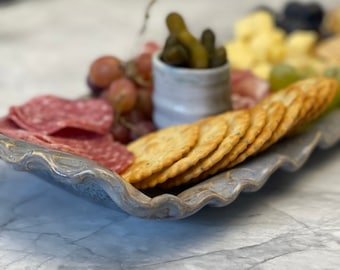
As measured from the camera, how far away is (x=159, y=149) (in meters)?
0.93

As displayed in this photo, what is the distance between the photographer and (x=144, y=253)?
2.72 ft

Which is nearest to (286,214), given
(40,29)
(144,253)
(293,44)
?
(144,253)

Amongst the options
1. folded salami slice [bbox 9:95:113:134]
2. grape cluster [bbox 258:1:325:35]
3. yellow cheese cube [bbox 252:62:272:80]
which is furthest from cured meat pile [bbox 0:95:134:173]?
grape cluster [bbox 258:1:325:35]

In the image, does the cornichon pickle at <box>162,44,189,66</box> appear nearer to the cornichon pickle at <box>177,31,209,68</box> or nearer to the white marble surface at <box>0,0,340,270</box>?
the cornichon pickle at <box>177,31,209,68</box>

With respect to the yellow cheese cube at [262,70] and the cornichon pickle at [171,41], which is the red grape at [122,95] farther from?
the yellow cheese cube at [262,70]

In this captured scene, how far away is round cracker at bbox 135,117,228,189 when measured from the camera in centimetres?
86

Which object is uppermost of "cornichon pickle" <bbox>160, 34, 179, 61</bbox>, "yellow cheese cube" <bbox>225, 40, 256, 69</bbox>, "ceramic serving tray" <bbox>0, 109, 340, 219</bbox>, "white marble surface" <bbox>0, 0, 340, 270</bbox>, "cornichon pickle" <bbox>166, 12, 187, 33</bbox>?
"cornichon pickle" <bbox>166, 12, 187, 33</bbox>

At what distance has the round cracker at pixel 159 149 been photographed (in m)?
0.86

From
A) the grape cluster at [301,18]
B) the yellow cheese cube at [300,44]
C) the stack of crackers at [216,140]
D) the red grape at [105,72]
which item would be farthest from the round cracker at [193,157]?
the grape cluster at [301,18]

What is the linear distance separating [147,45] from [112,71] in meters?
0.11

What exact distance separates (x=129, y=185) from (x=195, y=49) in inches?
12.9

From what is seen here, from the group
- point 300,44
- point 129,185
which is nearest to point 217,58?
point 129,185

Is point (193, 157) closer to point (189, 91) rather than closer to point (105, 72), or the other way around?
point (189, 91)

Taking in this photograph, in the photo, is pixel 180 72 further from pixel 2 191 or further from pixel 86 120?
pixel 2 191
